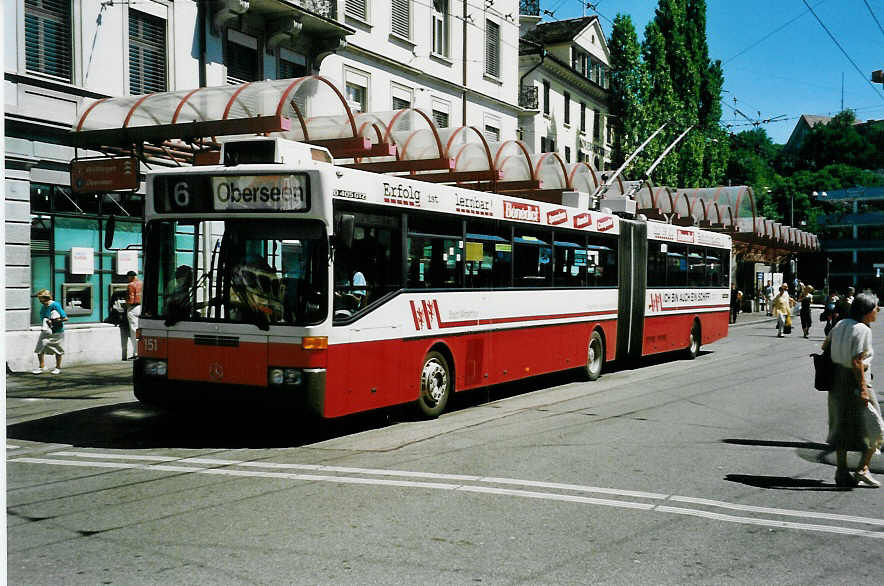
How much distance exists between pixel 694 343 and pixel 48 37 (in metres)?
15.5

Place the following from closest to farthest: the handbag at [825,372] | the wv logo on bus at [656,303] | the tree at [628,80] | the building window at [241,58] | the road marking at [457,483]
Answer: the road marking at [457,483], the handbag at [825,372], the wv logo on bus at [656,303], the building window at [241,58], the tree at [628,80]

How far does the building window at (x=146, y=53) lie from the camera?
18922 millimetres

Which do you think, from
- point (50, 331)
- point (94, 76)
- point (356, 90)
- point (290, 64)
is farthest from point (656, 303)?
point (94, 76)

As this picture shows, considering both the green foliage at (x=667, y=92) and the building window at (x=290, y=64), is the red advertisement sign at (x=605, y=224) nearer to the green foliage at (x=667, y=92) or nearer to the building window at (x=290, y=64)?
the building window at (x=290, y=64)

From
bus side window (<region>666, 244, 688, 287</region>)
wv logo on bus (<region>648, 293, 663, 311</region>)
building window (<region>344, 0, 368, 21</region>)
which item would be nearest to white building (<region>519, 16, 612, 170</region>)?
building window (<region>344, 0, 368, 21</region>)

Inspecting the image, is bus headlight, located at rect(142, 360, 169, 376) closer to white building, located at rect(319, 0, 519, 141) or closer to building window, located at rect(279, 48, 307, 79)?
building window, located at rect(279, 48, 307, 79)

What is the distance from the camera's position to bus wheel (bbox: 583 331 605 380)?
640 inches

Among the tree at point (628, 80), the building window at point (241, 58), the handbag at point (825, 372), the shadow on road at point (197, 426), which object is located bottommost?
the shadow on road at point (197, 426)

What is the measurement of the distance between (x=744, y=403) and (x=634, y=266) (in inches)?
208

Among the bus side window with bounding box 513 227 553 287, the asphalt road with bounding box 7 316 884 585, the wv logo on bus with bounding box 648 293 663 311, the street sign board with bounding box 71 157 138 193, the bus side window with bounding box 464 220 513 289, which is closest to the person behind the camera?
the asphalt road with bounding box 7 316 884 585

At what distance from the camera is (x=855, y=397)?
24.9ft

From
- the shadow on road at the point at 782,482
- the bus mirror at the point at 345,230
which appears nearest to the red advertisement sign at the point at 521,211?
the bus mirror at the point at 345,230

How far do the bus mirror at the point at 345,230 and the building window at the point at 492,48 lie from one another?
26.0m

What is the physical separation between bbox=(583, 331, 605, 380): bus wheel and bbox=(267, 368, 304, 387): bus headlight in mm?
8048
